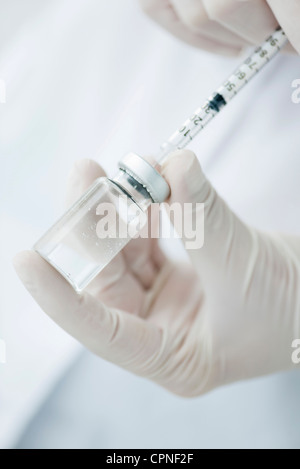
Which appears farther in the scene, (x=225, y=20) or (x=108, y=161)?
(x=108, y=161)

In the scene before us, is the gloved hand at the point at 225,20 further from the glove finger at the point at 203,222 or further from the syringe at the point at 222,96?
the glove finger at the point at 203,222

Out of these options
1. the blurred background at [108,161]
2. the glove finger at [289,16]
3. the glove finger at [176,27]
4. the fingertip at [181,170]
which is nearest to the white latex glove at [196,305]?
the fingertip at [181,170]

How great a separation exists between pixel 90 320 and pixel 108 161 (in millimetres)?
524

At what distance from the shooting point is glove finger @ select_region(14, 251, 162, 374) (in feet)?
2.66

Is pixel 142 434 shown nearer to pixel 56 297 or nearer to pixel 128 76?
pixel 56 297

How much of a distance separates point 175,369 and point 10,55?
916 mm

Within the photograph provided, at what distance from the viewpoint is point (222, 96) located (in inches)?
36.7

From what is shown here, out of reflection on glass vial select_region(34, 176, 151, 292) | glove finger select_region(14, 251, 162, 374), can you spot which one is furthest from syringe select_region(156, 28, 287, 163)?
glove finger select_region(14, 251, 162, 374)

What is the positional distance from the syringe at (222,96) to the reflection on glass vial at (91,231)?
0.13 meters

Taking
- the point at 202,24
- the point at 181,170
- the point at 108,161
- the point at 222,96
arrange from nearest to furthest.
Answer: the point at 181,170 < the point at 222,96 < the point at 202,24 < the point at 108,161

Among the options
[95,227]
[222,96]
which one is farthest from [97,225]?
[222,96]

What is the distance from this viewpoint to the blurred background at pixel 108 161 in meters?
1.15

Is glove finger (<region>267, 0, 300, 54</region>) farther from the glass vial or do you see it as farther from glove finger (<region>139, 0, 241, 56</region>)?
the glass vial

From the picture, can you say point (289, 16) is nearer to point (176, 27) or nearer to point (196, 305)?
point (176, 27)
